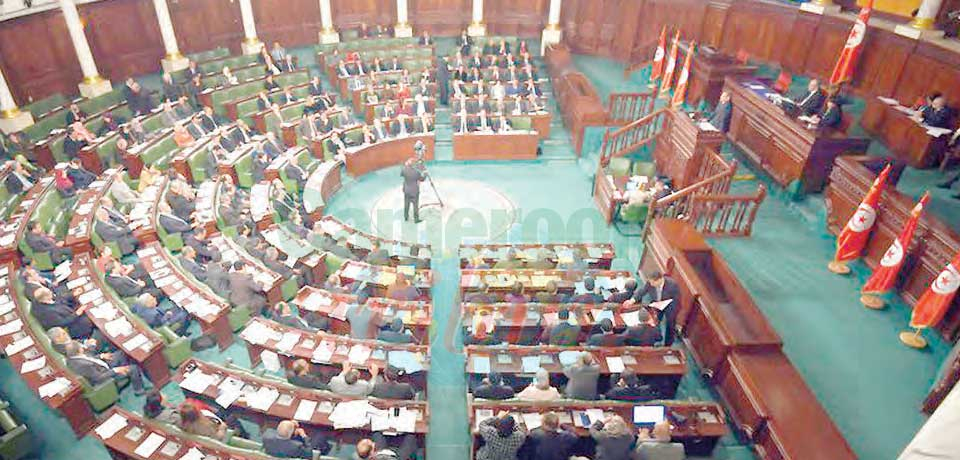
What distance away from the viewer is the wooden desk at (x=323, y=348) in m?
7.75

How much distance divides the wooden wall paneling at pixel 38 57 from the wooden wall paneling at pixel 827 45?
2002cm

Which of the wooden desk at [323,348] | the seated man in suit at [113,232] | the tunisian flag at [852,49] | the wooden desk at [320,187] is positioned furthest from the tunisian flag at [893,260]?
the seated man in suit at [113,232]

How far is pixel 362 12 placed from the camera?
→ 2191cm

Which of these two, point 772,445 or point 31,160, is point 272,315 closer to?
point 772,445

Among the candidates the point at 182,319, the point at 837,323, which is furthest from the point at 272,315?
the point at 837,323

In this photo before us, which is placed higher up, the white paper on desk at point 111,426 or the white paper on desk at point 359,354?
the white paper on desk at point 359,354

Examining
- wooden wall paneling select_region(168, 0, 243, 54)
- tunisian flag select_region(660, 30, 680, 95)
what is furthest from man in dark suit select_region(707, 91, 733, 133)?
wooden wall paneling select_region(168, 0, 243, 54)

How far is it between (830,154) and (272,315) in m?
10.1

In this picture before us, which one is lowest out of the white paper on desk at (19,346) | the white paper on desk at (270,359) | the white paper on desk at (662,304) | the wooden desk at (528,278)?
the white paper on desk at (270,359)

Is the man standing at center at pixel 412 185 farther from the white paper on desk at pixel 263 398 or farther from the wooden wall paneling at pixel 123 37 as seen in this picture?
the wooden wall paneling at pixel 123 37

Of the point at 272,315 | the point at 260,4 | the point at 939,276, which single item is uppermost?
the point at 260,4

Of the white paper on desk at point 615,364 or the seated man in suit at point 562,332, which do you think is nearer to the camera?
the white paper on desk at point 615,364

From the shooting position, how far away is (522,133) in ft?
50.0

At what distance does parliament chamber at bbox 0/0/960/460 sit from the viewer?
6.94m
